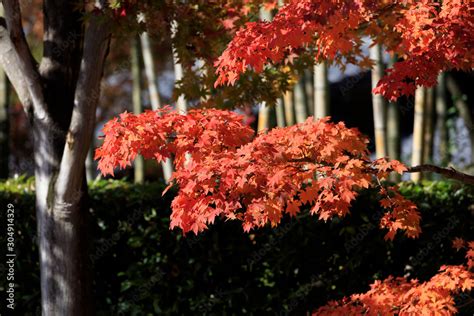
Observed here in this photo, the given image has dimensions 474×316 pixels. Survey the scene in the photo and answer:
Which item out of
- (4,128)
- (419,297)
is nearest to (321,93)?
(419,297)

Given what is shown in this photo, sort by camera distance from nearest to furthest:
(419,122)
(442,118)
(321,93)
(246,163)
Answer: (246,163) → (321,93) → (419,122) → (442,118)

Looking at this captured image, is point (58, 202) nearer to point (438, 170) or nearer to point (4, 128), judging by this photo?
point (438, 170)

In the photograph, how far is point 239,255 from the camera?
510 centimetres

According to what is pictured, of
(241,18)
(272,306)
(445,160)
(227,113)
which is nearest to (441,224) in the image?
(272,306)

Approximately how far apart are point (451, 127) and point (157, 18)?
7.08 metres

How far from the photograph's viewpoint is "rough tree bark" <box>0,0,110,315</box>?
166 inches

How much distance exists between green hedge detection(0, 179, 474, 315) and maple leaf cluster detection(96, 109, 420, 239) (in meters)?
1.60

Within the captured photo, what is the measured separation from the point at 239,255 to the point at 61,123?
1.54 m

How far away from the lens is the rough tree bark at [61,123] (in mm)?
4219

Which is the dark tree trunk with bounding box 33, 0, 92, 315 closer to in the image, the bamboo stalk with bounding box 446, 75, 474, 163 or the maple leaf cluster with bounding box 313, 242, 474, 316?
the maple leaf cluster with bounding box 313, 242, 474, 316

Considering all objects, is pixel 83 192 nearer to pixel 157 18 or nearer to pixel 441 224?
pixel 157 18

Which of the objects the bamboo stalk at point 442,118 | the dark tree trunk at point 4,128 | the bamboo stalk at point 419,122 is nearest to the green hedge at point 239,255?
the bamboo stalk at point 419,122

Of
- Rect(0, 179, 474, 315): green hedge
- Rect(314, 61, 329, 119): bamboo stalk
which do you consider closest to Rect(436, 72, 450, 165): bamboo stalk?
Rect(314, 61, 329, 119): bamboo stalk

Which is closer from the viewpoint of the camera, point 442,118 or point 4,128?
point 4,128
